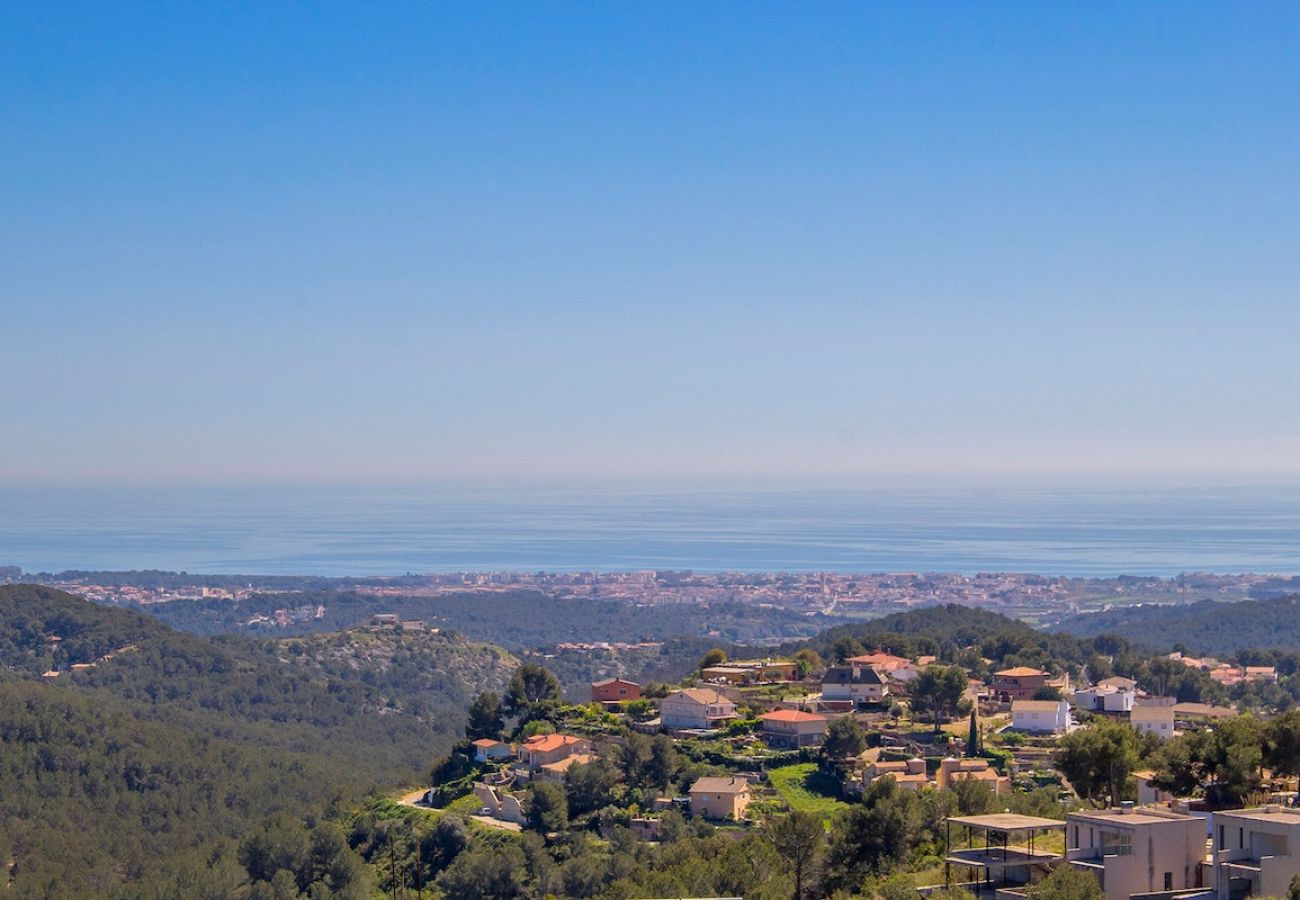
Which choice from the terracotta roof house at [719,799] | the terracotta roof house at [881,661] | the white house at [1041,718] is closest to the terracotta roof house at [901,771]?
the terracotta roof house at [719,799]

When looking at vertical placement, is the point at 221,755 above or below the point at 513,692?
below

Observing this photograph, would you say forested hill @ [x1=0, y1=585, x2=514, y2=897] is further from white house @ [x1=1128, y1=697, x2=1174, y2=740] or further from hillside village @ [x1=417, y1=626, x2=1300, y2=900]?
white house @ [x1=1128, y1=697, x2=1174, y2=740]

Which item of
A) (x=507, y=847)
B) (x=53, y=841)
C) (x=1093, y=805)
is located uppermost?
→ (x=1093, y=805)

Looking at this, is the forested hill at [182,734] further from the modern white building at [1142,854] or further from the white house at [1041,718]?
the modern white building at [1142,854]

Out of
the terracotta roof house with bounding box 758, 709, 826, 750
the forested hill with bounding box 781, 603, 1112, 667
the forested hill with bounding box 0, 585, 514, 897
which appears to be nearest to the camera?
the terracotta roof house with bounding box 758, 709, 826, 750

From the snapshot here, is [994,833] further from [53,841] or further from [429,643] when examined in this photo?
[429,643]

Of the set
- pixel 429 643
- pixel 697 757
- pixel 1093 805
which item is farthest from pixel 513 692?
pixel 429 643

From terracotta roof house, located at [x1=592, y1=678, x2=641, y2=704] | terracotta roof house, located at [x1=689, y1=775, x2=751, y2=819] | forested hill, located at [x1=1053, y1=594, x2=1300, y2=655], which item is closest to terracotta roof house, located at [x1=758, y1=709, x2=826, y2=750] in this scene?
terracotta roof house, located at [x1=689, y1=775, x2=751, y2=819]
